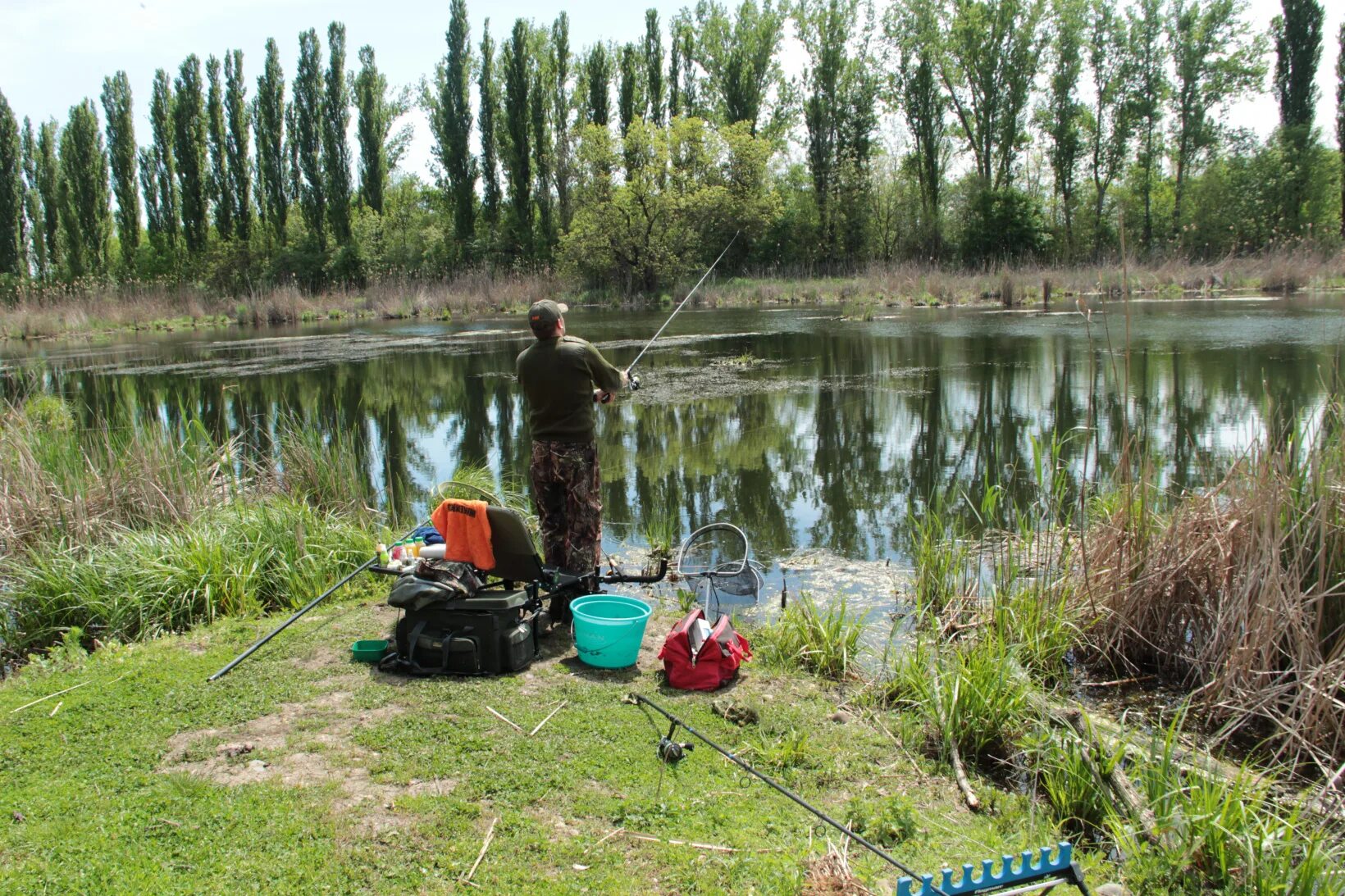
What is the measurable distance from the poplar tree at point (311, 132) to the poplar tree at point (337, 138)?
1.13ft

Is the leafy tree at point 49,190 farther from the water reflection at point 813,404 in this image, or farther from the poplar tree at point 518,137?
the water reflection at point 813,404

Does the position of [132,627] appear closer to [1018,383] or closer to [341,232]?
[1018,383]

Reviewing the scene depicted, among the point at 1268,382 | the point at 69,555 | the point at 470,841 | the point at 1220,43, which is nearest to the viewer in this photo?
the point at 470,841

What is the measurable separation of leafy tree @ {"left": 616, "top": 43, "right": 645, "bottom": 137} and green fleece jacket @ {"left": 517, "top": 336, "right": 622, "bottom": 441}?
4060cm

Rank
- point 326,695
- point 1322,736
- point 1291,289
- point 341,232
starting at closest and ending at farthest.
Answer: point 1322,736
point 326,695
point 1291,289
point 341,232

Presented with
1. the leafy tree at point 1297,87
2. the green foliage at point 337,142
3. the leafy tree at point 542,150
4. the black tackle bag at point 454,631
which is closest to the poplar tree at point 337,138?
the green foliage at point 337,142

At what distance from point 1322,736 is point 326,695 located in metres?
3.95

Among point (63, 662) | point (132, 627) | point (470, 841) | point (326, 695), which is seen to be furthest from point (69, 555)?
point (470, 841)

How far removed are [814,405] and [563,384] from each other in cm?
780

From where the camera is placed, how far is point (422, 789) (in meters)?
3.22

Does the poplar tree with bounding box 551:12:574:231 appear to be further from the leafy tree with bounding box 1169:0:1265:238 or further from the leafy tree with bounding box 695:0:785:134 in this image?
the leafy tree with bounding box 1169:0:1265:238

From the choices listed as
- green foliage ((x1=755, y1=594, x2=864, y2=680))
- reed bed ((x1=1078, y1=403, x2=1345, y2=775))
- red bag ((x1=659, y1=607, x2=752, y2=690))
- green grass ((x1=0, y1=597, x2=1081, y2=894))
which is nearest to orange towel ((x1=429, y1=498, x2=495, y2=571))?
green grass ((x1=0, y1=597, x2=1081, y2=894))

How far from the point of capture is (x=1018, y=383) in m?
13.0

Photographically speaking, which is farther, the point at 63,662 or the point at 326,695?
the point at 63,662
